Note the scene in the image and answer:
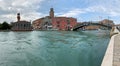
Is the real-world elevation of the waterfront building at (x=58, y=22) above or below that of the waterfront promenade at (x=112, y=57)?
above

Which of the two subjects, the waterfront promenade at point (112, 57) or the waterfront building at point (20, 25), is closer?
the waterfront promenade at point (112, 57)

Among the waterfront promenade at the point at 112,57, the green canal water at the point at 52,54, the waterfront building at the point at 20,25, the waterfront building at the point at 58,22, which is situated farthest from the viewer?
the waterfront building at the point at 58,22

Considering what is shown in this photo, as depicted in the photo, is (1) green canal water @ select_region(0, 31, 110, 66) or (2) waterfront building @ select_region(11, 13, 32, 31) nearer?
(1) green canal water @ select_region(0, 31, 110, 66)

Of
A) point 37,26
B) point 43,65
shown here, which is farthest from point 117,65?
point 37,26

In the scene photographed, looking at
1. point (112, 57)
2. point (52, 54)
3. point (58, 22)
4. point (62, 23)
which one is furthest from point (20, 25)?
point (112, 57)

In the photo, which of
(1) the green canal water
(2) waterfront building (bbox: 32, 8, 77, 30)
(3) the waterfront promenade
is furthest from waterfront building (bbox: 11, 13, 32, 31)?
(3) the waterfront promenade

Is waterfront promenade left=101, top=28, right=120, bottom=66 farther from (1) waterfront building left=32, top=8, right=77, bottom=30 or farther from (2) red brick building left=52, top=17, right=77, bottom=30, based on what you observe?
(2) red brick building left=52, top=17, right=77, bottom=30

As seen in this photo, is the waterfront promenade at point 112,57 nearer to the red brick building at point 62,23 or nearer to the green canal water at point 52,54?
the green canal water at point 52,54

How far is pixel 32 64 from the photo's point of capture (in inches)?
450

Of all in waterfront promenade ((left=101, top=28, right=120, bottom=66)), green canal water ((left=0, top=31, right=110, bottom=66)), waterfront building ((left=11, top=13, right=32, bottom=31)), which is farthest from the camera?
waterfront building ((left=11, top=13, right=32, bottom=31))

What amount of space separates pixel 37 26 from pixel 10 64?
132311 mm

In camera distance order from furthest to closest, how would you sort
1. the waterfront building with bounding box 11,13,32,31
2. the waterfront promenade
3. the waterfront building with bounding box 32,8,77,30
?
1. the waterfront building with bounding box 32,8,77,30
2. the waterfront building with bounding box 11,13,32,31
3. the waterfront promenade

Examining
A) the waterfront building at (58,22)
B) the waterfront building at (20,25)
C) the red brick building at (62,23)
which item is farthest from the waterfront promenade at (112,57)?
the red brick building at (62,23)

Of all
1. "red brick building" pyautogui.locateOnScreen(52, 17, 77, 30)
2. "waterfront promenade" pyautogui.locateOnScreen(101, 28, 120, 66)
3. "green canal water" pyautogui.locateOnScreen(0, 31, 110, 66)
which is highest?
"red brick building" pyautogui.locateOnScreen(52, 17, 77, 30)
